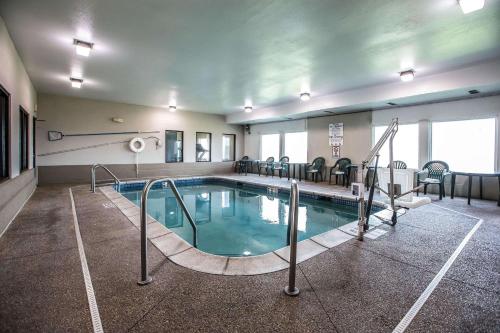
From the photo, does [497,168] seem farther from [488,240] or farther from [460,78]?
[488,240]

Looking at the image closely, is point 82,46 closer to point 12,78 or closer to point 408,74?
point 12,78

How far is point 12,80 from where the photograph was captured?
363cm

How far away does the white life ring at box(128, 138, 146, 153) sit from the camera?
8305mm

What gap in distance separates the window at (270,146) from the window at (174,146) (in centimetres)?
358

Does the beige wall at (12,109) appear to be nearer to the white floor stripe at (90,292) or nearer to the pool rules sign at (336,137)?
the white floor stripe at (90,292)

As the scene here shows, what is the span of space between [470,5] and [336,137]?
5.65 meters

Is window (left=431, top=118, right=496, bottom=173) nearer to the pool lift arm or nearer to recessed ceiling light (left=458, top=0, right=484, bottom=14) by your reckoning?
the pool lift arm

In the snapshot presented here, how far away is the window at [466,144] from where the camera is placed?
5.41m

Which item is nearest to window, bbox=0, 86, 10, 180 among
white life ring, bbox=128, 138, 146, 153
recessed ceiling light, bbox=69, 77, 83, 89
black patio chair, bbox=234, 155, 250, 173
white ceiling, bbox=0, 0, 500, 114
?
white ceiling, bbox=0, 0, 500, 114

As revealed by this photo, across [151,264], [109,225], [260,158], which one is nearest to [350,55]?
[151,264]

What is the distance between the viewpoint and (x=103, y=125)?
25.7 feet

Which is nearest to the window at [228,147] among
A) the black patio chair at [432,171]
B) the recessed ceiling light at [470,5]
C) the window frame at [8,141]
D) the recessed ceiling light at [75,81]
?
the recessed ceiling light at [75,81]

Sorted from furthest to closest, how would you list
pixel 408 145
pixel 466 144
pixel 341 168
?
pixel 341 168
pixel 408 145
pixel 466 144

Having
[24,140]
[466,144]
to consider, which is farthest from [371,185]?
[24,140]
